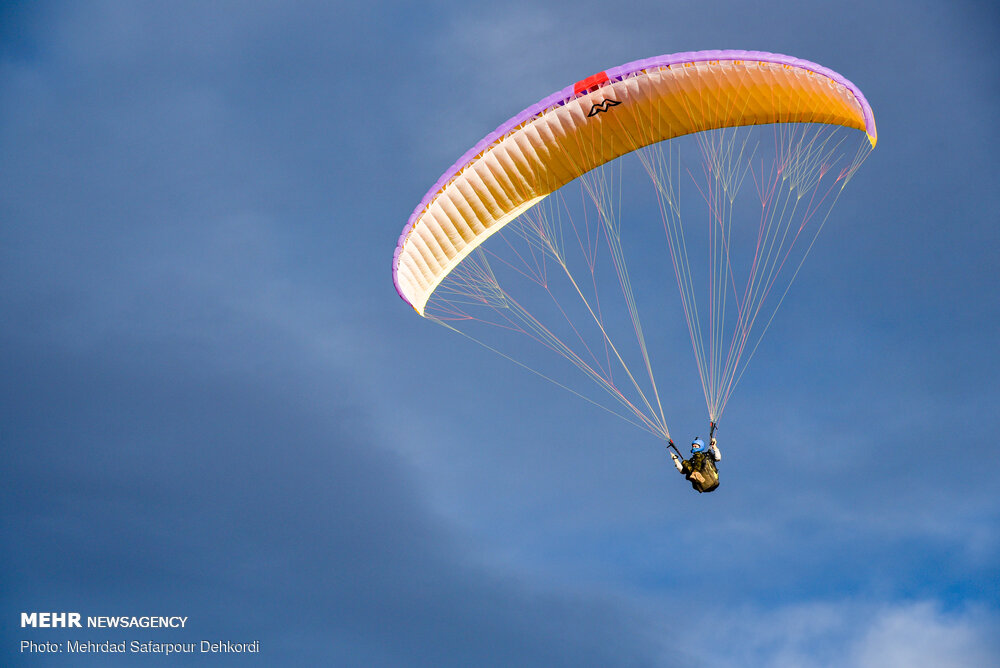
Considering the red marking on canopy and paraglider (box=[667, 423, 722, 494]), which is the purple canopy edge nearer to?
the red marking on canopy

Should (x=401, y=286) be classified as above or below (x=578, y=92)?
below

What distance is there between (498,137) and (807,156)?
22.6 feet

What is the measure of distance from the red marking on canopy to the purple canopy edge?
0.29ft

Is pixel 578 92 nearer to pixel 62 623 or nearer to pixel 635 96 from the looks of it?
pixel 635 96

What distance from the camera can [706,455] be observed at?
22.0 metres

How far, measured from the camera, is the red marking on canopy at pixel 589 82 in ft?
74.5

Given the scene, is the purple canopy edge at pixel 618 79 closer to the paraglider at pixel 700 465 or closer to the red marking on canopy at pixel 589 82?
the red marking on canopy at pixel 589 82

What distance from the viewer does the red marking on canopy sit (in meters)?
22.7

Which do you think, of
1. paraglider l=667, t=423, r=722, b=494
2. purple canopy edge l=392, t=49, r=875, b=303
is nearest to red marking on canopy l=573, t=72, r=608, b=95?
purple canopy edge l=392, t=49, r=875, b=303

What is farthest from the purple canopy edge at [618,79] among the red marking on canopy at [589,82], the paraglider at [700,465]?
the paraglider at [700,465]

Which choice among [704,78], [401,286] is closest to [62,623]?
[401,286]

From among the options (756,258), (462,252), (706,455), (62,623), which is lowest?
(706,455)

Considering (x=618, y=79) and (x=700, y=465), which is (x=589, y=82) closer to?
(x=618, y=79)

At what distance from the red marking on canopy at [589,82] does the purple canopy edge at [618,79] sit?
0.29ft
